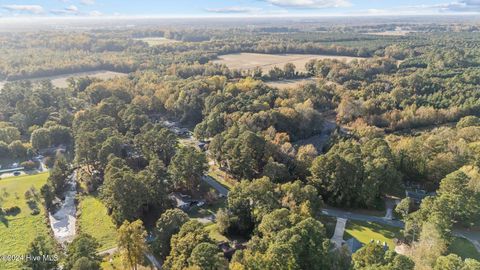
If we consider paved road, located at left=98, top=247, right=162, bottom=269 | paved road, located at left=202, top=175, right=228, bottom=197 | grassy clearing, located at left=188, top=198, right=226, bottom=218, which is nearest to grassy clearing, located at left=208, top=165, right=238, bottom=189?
paved road, located at left=202, top=175, right=228, bottom=197

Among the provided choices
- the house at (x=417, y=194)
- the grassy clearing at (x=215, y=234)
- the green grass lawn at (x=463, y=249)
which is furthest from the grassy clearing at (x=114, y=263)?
the house at (x=417, y=194)

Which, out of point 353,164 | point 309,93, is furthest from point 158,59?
point 353,164

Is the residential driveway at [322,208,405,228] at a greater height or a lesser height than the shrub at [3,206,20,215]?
greater

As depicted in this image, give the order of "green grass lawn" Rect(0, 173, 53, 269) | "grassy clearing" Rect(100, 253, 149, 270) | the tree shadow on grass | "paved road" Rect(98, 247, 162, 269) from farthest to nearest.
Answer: the tree shadow on grass, "green grass lawn" Rect(0, 173, 53, 269), "paved road" Rect(98, 247, 162, 269), "grassy clearing" Rect(100, 253, 149, 270)

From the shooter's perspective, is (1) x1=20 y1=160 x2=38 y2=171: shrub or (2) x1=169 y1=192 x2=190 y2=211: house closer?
(2) x1=169 y1=192 x2=190 y2=211: house

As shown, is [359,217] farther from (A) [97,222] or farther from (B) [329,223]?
(A) [97,222]

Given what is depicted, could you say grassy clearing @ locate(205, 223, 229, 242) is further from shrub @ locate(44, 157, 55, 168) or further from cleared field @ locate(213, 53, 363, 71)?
cleared field @ locate(213, 53, 363, 71)

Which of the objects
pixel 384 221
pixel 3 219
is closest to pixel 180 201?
pixel 3 219
